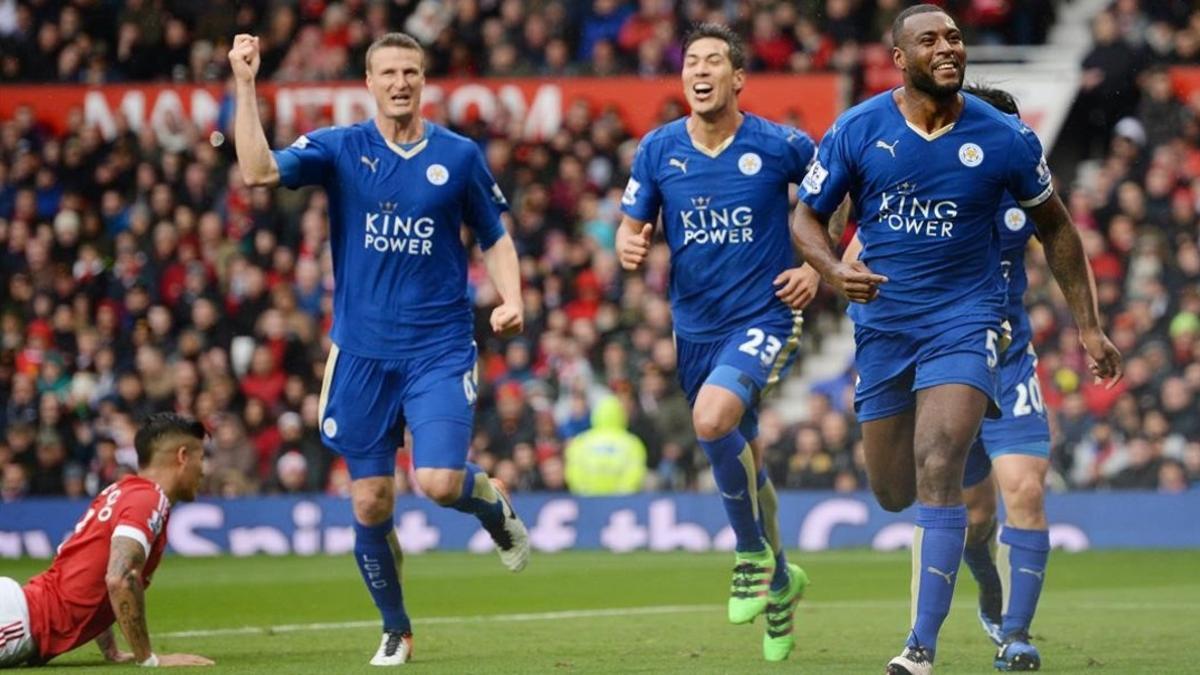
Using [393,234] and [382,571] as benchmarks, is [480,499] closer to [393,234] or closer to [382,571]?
[382,571]

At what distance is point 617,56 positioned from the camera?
2494 cm

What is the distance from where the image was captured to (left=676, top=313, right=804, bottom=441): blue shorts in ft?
33.7

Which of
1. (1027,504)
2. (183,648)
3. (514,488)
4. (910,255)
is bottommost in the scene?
(514,488)

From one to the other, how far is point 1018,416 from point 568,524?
1106 cm

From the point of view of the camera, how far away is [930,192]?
28.7 feet

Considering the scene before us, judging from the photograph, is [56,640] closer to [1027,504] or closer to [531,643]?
[531,643]

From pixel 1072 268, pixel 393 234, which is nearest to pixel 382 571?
pixel 393 234

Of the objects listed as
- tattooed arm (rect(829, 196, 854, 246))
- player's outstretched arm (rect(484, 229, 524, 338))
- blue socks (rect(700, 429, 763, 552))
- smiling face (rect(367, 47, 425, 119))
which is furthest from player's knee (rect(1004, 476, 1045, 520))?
smiling face (rect(367, 47, 425, 119))

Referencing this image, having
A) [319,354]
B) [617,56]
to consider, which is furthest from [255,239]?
[617,56]

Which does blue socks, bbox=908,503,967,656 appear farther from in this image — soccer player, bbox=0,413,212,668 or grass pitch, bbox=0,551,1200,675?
soccer player, bbox=0,413,212,668

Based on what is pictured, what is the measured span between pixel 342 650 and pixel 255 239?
13656 millimetres

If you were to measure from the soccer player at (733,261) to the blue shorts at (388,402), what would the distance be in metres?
1.04

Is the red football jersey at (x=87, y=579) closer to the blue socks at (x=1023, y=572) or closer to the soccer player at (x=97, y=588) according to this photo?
the soccer player at (x=97, y=588)

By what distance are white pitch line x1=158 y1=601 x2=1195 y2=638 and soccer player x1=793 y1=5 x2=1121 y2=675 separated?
14.7ft
